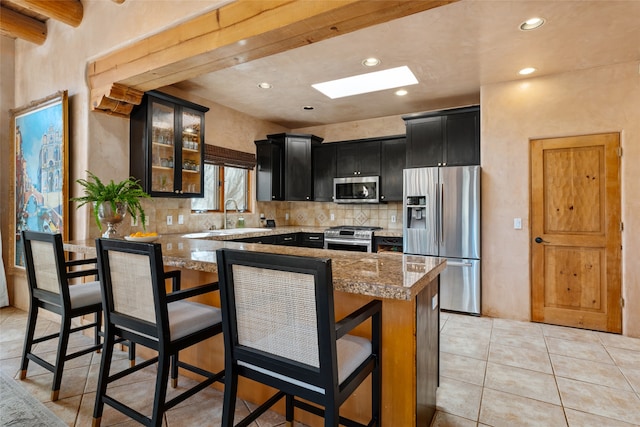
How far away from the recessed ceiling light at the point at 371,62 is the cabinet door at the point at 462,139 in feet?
4.54

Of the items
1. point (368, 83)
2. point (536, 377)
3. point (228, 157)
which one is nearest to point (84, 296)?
point (228, 157)

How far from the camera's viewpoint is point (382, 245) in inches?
179

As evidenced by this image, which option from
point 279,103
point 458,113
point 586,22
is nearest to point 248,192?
point 279,103

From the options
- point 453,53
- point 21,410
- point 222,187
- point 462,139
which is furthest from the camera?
point 222,187

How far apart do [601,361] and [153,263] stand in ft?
11.2

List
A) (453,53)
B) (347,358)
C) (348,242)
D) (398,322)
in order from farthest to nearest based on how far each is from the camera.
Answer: (348,242), (453,53), (398,322), (347,358)

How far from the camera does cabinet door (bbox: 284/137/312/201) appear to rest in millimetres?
5323

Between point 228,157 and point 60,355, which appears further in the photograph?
point 228,157

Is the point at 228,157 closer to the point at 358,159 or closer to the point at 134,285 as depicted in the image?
the point at 358,159

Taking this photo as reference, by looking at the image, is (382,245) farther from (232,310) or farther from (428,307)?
(232,310)

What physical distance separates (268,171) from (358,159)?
1430mm

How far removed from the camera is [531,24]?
2.55 m

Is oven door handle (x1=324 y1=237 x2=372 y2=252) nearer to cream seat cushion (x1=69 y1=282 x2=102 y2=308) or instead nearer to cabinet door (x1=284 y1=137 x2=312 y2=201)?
cabinet door (x1=284 y1=137 x2=312 y2=201)

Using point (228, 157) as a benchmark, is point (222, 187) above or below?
below
